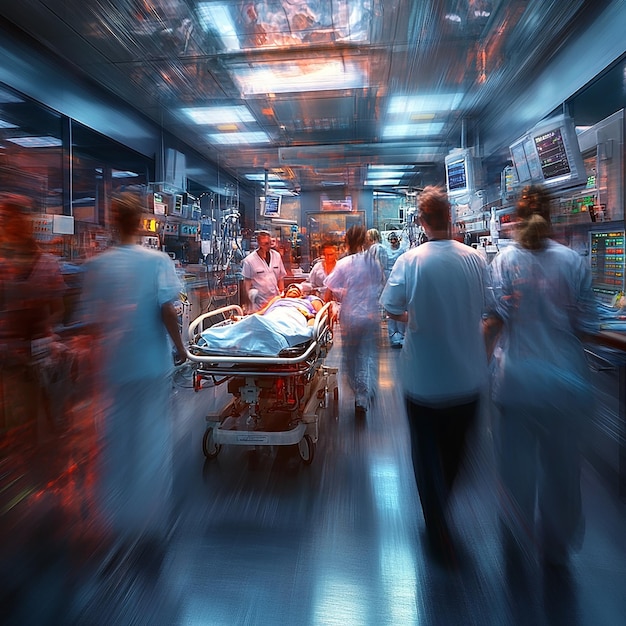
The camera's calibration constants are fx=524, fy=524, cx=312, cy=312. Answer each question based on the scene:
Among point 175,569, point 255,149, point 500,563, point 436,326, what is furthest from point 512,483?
point 255,149

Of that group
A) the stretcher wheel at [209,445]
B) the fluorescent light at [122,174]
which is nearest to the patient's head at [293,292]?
the stretcher wheel at [209,445]

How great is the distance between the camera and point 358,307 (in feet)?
13.7

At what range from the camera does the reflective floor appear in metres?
1.93

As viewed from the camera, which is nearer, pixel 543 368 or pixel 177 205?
pixel 543 368

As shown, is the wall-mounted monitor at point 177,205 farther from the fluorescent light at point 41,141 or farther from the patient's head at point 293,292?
the patient's head at point 293,292

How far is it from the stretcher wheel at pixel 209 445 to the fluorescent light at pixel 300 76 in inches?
161

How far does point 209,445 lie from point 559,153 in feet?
12.6

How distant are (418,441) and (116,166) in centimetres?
720

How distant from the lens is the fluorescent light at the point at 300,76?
18.5 feet

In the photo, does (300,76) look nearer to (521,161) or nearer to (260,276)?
(260,276)

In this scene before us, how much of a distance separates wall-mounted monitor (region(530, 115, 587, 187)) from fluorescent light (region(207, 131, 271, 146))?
5187 millimetres

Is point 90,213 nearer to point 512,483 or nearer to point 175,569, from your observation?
point 175,569

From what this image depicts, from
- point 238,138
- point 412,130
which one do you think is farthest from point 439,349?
point 238,138

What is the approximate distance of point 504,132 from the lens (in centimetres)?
713
